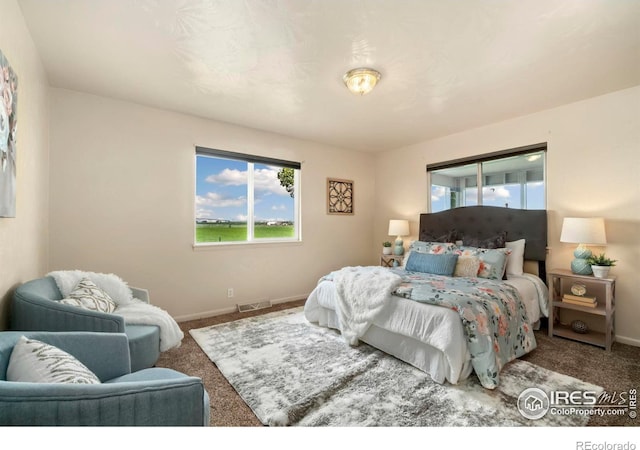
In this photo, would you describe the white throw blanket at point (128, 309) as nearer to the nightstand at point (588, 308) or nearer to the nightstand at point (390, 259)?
the nightstand at point (390, 259)

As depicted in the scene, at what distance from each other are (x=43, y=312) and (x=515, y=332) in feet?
11.0

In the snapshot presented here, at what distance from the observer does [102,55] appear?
2227 mm

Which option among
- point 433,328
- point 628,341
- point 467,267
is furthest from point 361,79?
point 628,341

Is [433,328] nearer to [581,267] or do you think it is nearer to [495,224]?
[581,267]

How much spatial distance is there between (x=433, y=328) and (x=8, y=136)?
2.92 metres

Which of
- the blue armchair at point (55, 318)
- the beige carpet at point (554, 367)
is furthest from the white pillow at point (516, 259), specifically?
the blue armchair at point (55, 318)

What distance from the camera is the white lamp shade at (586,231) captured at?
2.71 m

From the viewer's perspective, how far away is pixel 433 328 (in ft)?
7.07

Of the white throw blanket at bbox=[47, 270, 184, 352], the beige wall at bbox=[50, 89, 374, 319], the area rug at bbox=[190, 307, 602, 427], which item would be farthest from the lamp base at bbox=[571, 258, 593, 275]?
the white throw blanket at bbox=[47, 270, 184, 352]

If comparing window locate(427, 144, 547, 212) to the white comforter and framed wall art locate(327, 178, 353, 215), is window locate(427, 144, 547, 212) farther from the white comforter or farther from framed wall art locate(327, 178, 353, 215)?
framed wall art locate(327, 178, 353, 215)

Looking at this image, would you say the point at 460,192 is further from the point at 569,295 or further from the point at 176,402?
the point at 176,402

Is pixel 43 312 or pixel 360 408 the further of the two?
pixel 360 408

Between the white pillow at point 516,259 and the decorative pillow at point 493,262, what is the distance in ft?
0.32

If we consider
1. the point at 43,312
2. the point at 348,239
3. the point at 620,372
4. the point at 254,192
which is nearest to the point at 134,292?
the point at 43,312
